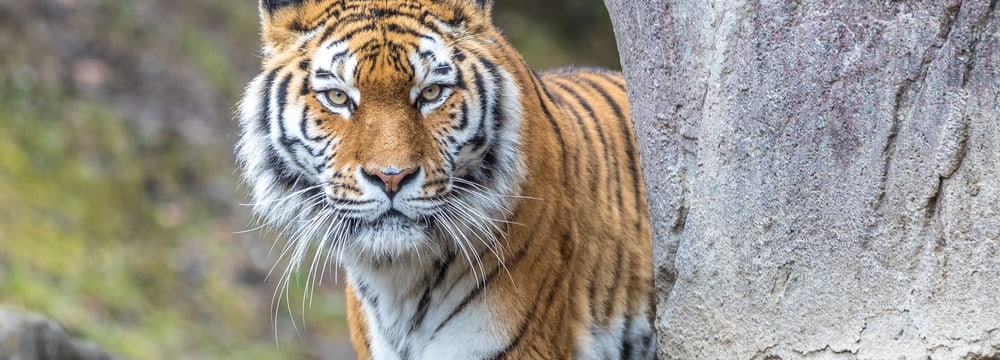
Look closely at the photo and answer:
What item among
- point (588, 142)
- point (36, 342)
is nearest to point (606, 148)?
point (588, 142)

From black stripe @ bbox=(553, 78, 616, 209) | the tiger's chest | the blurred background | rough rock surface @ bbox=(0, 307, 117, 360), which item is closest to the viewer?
the tiger's chest

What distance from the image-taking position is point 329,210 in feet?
9.45

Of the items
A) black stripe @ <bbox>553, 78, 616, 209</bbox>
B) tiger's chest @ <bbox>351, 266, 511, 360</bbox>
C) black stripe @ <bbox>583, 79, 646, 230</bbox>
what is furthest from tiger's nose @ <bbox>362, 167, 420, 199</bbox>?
black stripe @ <bbox>583, 79, 646, 230</bbox>

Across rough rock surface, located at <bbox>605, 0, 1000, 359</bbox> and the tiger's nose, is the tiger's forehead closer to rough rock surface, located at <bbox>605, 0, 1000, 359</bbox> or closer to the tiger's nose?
the tiger's nose

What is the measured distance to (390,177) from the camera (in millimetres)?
2672

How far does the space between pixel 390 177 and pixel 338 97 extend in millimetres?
287

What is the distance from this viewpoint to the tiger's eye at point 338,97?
281 centimetres

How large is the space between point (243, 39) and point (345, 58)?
207 inches

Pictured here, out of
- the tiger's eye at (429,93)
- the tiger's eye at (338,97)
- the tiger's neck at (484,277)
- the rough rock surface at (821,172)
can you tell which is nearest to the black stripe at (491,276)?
the tiger's neck at (484,277)

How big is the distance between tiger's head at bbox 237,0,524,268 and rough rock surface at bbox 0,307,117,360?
4.44 ft

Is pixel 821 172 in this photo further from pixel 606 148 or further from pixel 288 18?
pixel 288 18

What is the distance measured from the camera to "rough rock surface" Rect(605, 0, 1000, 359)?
7.48 feet

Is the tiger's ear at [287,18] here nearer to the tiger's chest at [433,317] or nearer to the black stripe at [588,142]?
the tiger's chest at [433,317]

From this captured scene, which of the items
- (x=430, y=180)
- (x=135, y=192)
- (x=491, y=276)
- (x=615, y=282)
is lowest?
(x=135, y=192)
